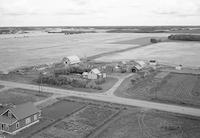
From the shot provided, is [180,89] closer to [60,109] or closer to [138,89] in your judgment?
[138,89]

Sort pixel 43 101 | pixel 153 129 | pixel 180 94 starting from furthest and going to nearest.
→ pixel 180 94
pixel 43 101
pixel 153 129

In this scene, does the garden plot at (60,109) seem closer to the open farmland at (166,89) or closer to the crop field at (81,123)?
the crop field at (81,123)

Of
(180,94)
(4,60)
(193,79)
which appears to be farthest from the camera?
(4,60)

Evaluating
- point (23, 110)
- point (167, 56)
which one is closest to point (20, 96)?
point (23, 110)

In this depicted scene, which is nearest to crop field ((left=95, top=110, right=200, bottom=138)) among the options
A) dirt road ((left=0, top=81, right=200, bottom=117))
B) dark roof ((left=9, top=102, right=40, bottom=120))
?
dirt road ((left=0, top=81, right=200, bottom=117))

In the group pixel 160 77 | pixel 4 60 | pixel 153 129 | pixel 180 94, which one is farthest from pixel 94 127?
pixel 4 60

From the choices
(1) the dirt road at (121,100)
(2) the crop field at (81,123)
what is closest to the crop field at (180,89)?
(1) the dirt road at (121,100)

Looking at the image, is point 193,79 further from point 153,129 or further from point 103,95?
point 153,129
